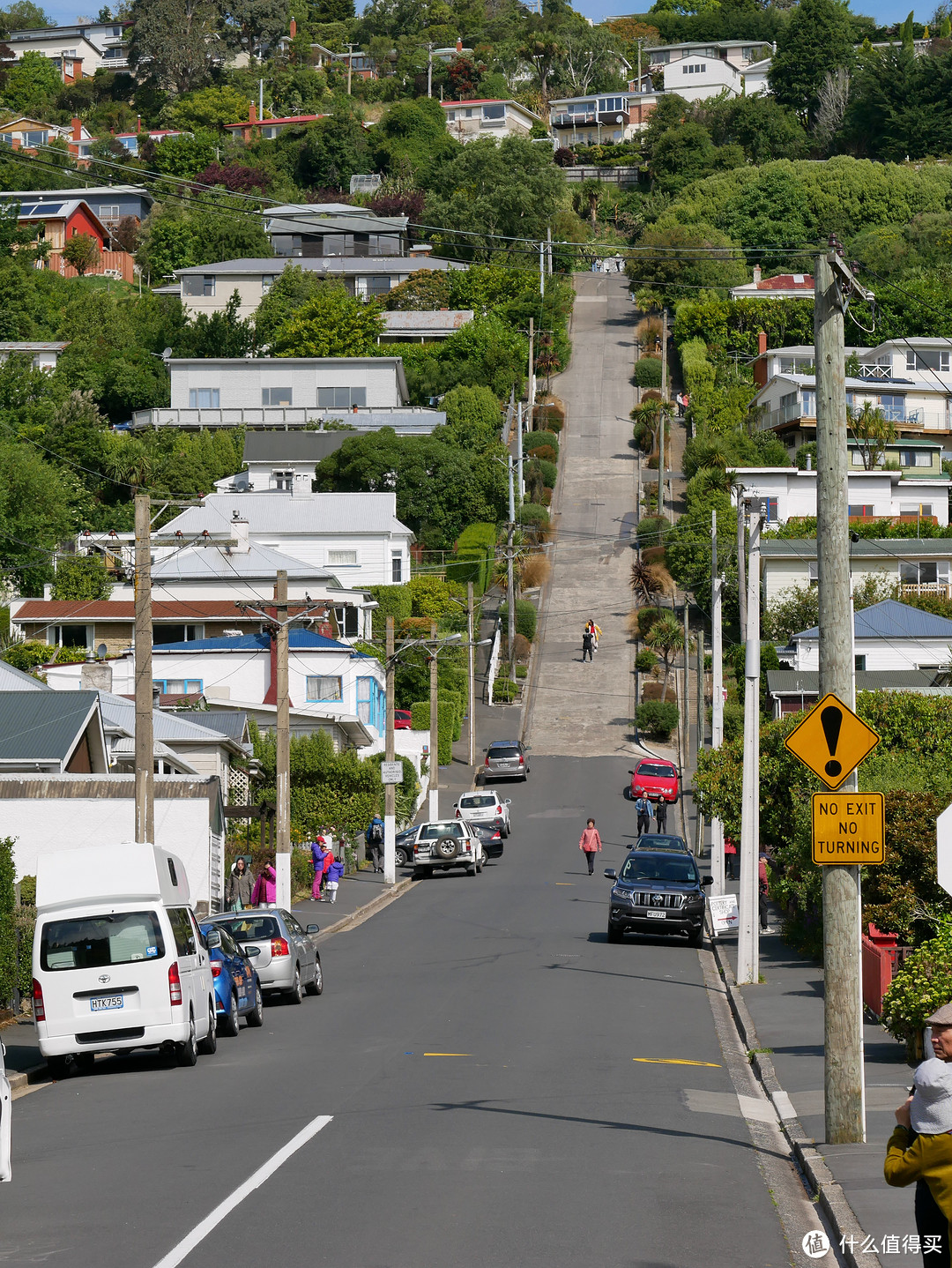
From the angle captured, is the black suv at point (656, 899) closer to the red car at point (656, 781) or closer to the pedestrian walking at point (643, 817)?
the pedestrian walking at point (643, 817)

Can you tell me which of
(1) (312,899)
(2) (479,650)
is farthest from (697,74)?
(1) (312,899)

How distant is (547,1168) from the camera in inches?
440

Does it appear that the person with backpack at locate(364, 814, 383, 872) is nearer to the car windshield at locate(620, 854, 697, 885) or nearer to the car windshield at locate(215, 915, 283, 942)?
the car windshield at locate(620, 854, 697, 885)

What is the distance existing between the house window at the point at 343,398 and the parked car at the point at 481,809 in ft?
170

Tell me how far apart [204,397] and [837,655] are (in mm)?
88645

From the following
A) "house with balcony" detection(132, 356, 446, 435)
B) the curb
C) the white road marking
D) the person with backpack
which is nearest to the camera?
the white road marking

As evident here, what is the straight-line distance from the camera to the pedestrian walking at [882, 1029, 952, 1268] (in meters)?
7.12

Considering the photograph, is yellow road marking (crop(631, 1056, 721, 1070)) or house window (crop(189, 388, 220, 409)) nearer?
yellow road marking (crop(631, 1056, 721, 1070))

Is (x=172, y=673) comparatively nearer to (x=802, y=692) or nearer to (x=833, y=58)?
(x=802, y=692)

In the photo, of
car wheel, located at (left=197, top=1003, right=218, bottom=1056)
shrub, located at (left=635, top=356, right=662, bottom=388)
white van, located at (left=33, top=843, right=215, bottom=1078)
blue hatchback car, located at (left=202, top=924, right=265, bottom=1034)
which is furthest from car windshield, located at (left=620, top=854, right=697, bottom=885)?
shrub, located at (left=635, top=356, right=662, bottom=388)

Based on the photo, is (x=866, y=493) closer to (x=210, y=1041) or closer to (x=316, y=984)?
(x=316, y=984)

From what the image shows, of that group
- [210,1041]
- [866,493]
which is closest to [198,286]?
[866,493]

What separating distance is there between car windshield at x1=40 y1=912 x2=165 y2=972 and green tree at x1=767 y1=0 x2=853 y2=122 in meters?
154

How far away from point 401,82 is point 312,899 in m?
150
